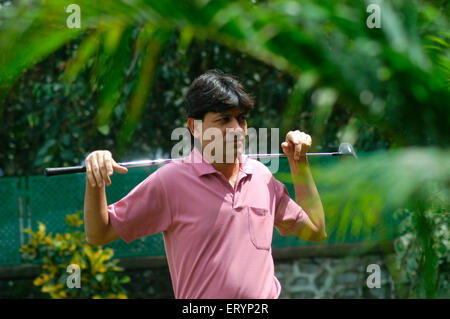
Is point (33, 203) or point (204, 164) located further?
point (33, 203)

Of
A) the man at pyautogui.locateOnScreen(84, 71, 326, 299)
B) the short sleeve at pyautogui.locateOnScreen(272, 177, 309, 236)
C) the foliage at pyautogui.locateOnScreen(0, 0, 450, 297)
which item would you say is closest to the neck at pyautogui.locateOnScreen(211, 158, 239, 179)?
the man at pyautogui.locateOnScreen(84, 71, 326, 299)

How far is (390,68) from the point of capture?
618 millimetres

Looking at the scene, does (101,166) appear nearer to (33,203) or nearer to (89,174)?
(89,174)

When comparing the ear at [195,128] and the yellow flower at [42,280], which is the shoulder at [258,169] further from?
the yellow flower at [42,280]

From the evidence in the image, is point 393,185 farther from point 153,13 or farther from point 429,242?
point 153,13

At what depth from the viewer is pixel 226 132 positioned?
5.20 ft

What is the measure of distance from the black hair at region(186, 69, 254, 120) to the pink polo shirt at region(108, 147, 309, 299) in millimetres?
142

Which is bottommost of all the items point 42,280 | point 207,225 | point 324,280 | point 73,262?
point 324,280

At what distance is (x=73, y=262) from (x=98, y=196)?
10.3ft

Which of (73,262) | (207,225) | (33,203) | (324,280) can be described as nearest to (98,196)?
(207,225)

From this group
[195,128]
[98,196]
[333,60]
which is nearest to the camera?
[333,60]

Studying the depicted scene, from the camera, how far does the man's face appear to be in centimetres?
158

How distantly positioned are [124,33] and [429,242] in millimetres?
410
